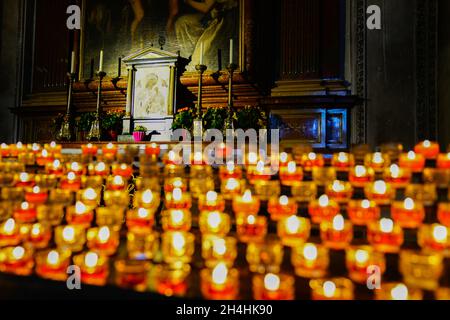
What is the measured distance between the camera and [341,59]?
5.52 m

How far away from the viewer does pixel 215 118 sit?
5.25m

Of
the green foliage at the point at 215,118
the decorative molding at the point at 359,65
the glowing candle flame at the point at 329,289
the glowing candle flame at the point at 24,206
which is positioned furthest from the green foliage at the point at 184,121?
the glowing candle flame at the point at 329,289

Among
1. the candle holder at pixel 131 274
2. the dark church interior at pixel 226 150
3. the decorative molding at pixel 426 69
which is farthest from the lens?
the decorative molding at pixel 426 69

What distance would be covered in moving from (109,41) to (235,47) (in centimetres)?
225

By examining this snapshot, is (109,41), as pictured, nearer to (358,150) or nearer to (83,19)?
(83,19)

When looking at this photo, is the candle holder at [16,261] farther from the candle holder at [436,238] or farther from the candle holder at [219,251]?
the candle holder at [436,238]

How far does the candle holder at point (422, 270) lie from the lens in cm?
155

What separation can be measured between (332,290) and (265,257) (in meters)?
0.33

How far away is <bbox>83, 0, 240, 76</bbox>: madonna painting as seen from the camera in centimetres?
582

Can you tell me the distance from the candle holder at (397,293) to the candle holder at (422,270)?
0.16 ft

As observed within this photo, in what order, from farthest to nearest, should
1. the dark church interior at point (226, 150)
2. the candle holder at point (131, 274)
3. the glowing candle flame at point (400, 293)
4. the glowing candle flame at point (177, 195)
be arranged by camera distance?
the glowing candle flame at point (177, 195) < the dark church interior at point (226, 150) < the candle holder at point (131, 274) < the glowing candle flame at point (400, 293)

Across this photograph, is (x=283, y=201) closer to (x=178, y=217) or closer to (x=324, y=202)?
(x=324, y=202)

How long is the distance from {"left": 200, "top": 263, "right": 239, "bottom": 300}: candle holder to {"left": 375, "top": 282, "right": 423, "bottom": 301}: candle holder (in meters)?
0.56
